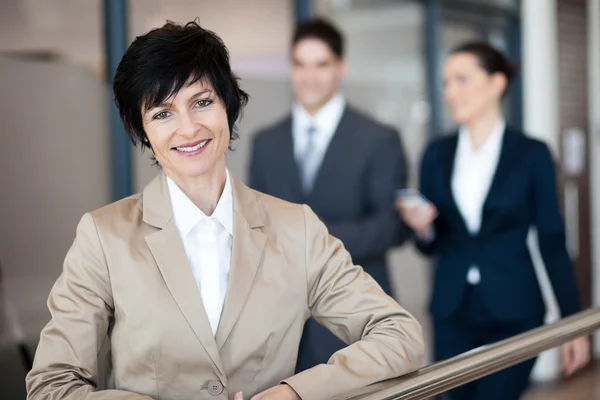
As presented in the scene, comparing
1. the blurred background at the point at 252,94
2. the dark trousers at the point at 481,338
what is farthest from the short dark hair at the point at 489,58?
the dark trousers at the point at 481,338

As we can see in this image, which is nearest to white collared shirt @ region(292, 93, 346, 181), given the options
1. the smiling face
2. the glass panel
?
the smiling face

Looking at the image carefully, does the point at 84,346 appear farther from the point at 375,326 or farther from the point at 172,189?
the point at 375,326

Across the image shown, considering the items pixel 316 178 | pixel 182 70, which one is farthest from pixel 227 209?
pixel 316 178

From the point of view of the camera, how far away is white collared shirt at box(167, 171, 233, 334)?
1.62 meters

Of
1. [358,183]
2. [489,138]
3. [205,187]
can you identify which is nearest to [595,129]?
[489,138]

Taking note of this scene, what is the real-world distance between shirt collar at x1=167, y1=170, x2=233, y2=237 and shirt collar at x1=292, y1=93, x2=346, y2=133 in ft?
4.65

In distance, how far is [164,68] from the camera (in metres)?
1.51

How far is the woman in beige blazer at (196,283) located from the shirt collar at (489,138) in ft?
5.24

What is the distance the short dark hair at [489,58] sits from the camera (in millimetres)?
3287

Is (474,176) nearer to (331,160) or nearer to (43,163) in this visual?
(331,160)

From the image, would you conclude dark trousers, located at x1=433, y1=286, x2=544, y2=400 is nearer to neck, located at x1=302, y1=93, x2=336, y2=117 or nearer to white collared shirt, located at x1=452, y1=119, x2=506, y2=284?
white collared shirt, located at x1=452, y1=119, x2=506, y2=284

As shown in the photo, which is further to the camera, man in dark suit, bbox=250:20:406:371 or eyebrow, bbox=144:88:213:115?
man in dark suit, bbox=250:20:406:371

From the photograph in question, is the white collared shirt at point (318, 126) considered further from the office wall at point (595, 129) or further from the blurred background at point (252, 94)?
the office wall at point (595, 129)

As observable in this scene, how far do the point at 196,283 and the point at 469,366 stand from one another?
1.87 ft
